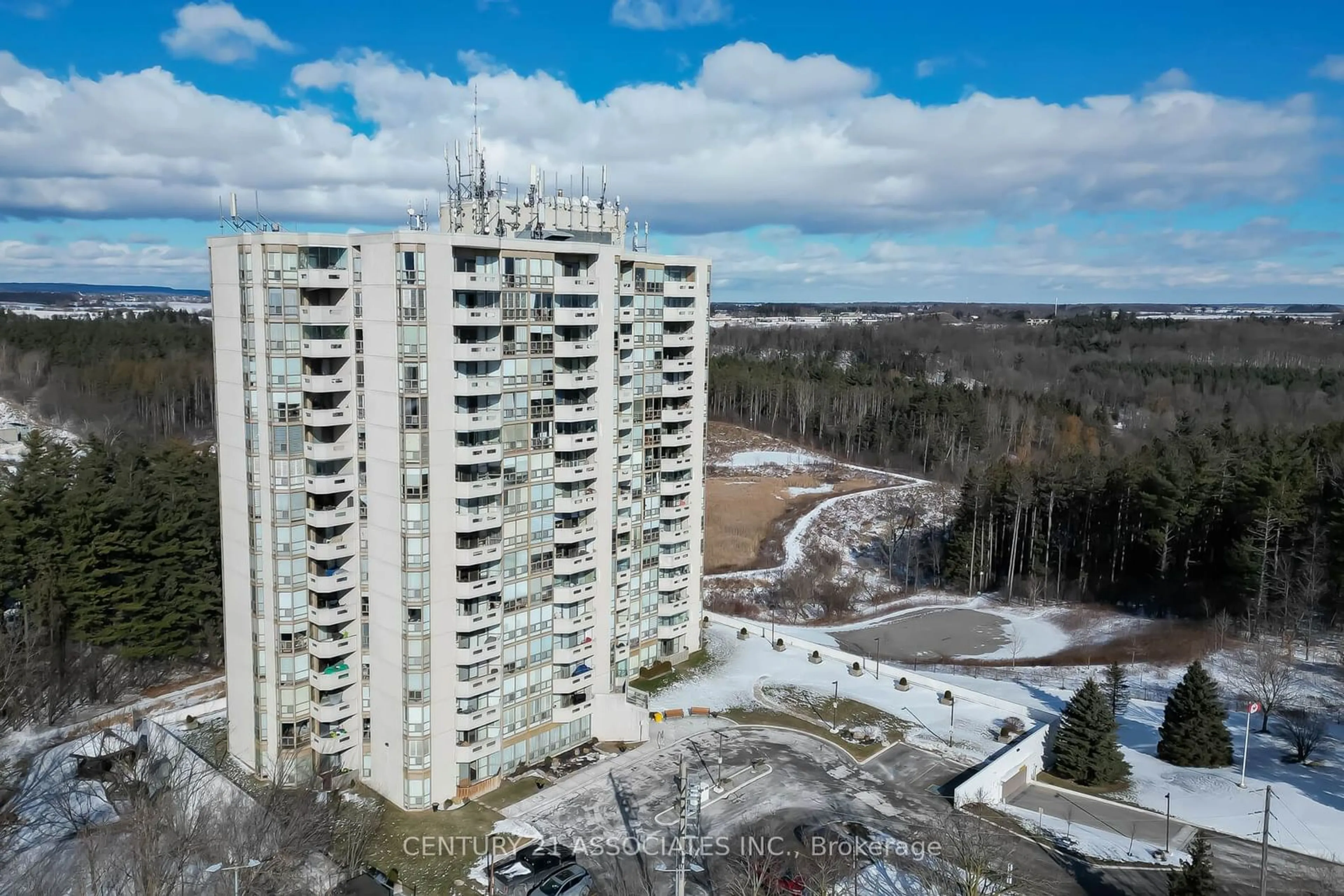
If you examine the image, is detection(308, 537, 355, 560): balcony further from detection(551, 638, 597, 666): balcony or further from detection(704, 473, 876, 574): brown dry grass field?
detection(704, 473, 876, 574): brown dry grass field

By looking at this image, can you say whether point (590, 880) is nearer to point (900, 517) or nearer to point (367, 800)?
point (367, 800)

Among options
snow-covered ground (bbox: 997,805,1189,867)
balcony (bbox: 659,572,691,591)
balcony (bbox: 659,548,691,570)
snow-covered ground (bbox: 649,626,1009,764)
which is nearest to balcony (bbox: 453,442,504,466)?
balcony (bbox: 659,548,691,570)

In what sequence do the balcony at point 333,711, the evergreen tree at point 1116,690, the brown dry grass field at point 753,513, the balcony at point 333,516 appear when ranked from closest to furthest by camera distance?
the balcony at point 333,516
the balcony at point 333,711
the evergreen tree at point 1116,690
the brown dry grass field at point 753,513

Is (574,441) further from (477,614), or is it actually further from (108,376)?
(108,376)

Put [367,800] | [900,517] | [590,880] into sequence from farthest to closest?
[900,517], [367,800], [590,880]

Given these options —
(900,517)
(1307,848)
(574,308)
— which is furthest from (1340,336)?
(574,308)

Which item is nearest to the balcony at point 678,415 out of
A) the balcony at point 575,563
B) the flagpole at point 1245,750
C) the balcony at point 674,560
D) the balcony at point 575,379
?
the balcony at point 674,560

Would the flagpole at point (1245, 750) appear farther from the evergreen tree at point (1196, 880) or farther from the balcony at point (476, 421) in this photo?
the balcony at point (476, 421)
